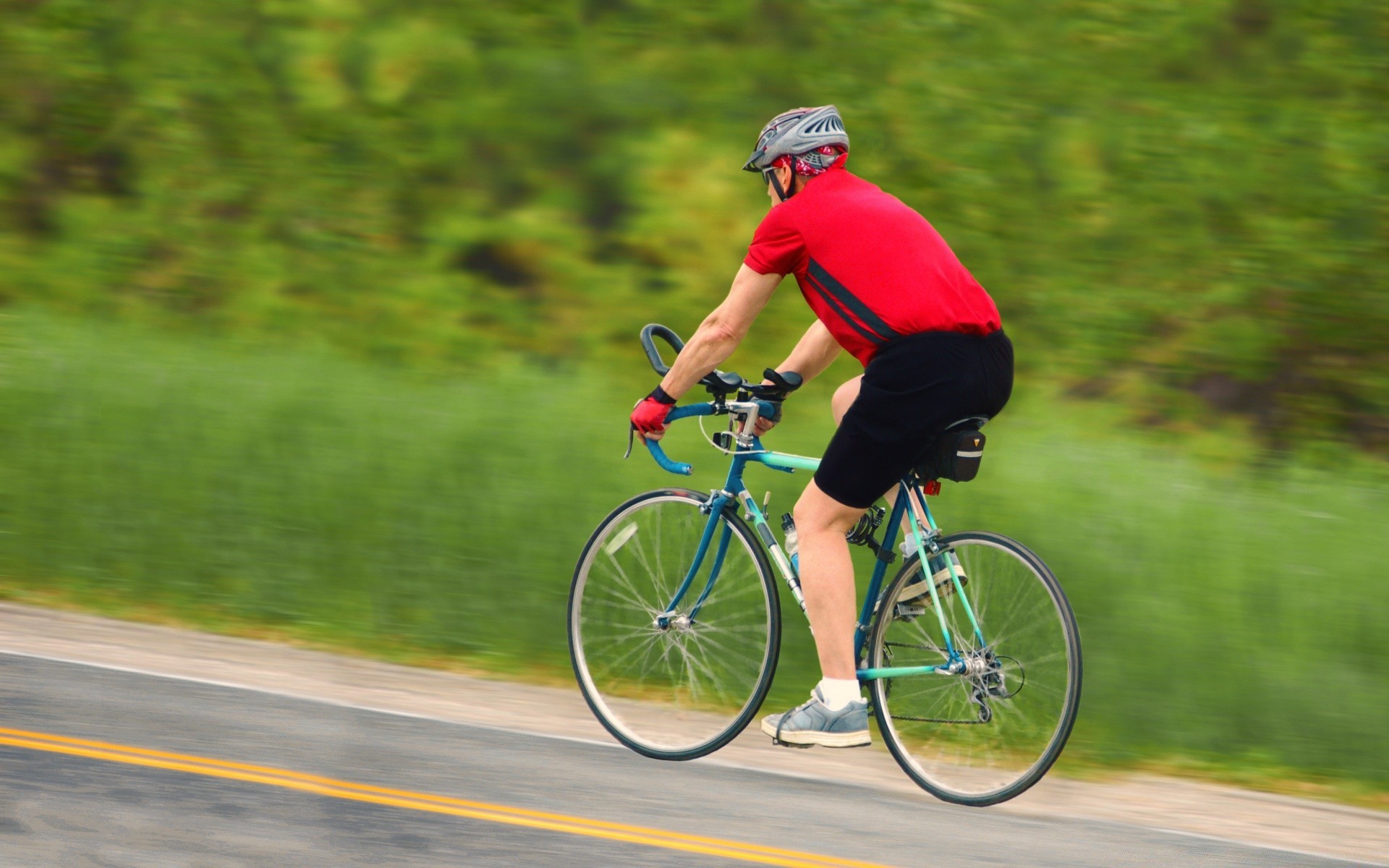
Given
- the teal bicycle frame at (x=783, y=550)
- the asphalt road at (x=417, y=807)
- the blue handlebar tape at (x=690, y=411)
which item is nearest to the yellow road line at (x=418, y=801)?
the asphalt road at (x=417, y=807)

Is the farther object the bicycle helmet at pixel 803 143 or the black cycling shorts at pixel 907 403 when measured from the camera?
the bicycle helmet at pixel 803 143

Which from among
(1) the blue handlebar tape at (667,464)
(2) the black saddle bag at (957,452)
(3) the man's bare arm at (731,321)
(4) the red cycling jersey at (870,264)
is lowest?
(1) the blue handlebar tape at (667,464)

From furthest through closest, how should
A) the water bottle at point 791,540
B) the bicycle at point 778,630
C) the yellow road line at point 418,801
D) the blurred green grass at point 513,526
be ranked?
the blurred green grass at point 513,526 → the water bottle at point 791,540 → the bicycle at point 778,630 → the yellow road line at point 418,801

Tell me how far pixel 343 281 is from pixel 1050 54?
21.4 ft

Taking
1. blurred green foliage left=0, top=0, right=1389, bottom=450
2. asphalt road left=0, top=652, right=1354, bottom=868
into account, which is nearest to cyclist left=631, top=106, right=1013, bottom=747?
asphalt road left=0, top=652, right=1354, bottom=868

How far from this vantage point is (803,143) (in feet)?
17.5

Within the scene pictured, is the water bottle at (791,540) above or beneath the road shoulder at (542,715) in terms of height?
above

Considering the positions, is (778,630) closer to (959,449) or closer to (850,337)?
(959,449)

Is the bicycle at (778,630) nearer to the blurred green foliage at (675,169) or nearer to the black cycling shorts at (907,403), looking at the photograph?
the black cycling shorts at (907,403)

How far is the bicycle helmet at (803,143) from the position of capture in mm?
5324

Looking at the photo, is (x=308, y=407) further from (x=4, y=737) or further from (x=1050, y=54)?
(x=1050, y=54)

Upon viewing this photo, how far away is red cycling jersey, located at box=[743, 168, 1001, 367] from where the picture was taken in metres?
5.20

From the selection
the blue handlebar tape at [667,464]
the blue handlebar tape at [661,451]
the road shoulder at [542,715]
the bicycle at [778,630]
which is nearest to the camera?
the bicycle at [778,630]

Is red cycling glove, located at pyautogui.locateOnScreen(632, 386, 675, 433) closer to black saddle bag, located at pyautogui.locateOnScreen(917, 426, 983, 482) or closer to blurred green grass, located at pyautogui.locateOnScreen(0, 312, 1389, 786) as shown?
black saddle bag, located at pyautogui.locateOnScreen(917, 426, 983, 482)
